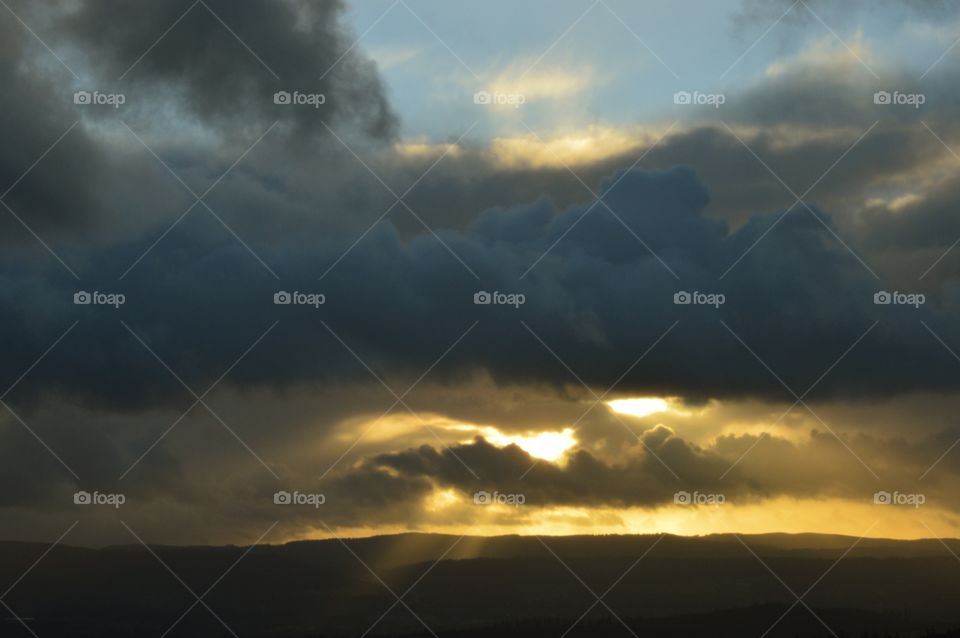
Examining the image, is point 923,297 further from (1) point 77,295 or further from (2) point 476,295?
(1) point 77,295

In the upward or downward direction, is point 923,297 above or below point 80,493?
above

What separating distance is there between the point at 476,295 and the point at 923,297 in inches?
1403

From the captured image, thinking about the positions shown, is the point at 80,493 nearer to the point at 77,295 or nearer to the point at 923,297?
the point at 77,295

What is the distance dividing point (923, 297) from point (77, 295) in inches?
2599

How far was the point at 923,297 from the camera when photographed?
320 ft

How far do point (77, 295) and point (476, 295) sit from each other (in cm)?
3093

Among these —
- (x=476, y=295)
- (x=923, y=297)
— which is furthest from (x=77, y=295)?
(x=923, y=297)

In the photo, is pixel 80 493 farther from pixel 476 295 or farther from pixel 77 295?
pixel 476 295

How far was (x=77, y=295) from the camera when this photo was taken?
9544cm

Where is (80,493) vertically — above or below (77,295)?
below

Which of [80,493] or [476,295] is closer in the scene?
[476,295]

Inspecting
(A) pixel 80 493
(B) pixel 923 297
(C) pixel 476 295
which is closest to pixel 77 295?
(A) pixel 80 493

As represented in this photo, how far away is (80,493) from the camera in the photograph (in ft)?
324

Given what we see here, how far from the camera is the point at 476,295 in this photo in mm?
92250
